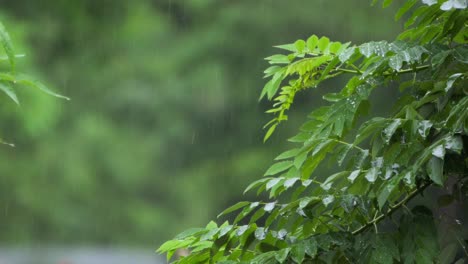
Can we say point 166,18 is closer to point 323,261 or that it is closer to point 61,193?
point 61,193

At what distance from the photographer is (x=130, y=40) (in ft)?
14.8

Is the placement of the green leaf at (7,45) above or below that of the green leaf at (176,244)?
above

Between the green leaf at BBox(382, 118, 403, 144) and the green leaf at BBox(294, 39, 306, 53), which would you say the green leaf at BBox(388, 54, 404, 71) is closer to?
the green leaf at BBox(382, 118, 403, 144)

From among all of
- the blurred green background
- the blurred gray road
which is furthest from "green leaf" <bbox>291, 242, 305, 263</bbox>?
the blurred gray road

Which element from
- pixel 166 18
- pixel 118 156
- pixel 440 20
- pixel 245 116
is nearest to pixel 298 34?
pixel 245 116

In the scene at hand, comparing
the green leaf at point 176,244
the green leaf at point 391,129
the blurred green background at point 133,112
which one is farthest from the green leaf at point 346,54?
the blurred green background at point 133,112

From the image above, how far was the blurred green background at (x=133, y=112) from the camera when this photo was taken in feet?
13.6

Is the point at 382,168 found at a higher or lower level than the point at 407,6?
lower

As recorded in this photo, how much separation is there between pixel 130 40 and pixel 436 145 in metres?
3.83

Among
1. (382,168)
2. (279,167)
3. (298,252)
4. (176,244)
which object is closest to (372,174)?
(382,168)

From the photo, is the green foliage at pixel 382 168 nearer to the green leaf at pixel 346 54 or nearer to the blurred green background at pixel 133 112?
the green leaf at pixel 346 54

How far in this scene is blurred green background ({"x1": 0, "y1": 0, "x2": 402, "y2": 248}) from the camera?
13.6 ft

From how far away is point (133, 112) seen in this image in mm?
4426

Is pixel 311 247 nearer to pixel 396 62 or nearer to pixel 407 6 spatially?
pixel 396 62
